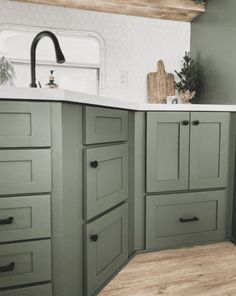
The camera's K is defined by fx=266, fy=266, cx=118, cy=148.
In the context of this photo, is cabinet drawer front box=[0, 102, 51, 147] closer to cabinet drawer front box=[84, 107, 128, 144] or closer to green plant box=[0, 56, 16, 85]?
cabinet drawer front box=[84, 107, 128, 144]

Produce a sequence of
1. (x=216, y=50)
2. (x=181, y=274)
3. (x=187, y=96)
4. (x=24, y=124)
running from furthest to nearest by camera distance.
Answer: (x=187, y=96), (x=216, y=50), (x=181, y=274), (x=24, y=124)

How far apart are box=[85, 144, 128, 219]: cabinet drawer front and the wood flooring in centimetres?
43

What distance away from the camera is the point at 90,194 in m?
1.21

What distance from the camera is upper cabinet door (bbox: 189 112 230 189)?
1791 mm

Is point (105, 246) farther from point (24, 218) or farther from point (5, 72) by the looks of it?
point (5, 72)

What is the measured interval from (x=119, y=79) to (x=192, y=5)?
92 centimetres

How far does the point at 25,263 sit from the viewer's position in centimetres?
104

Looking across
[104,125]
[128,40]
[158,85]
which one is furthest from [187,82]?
[104,125]

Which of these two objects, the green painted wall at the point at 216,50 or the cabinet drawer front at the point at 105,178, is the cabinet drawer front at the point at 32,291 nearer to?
the cabinet drawer front at the point at 105,178

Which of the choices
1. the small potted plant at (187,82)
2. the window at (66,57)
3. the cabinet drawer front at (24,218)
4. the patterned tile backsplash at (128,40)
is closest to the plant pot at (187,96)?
the small potted plant at (187,82)

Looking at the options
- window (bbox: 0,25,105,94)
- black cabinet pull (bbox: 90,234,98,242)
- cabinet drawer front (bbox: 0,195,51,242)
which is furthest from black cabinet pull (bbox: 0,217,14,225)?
window (bbox: 0,25,105,94)

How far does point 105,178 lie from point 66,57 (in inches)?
55.5

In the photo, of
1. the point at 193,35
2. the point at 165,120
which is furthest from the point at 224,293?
the point at 193,35

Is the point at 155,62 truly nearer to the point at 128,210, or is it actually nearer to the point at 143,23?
the point at 143,23
